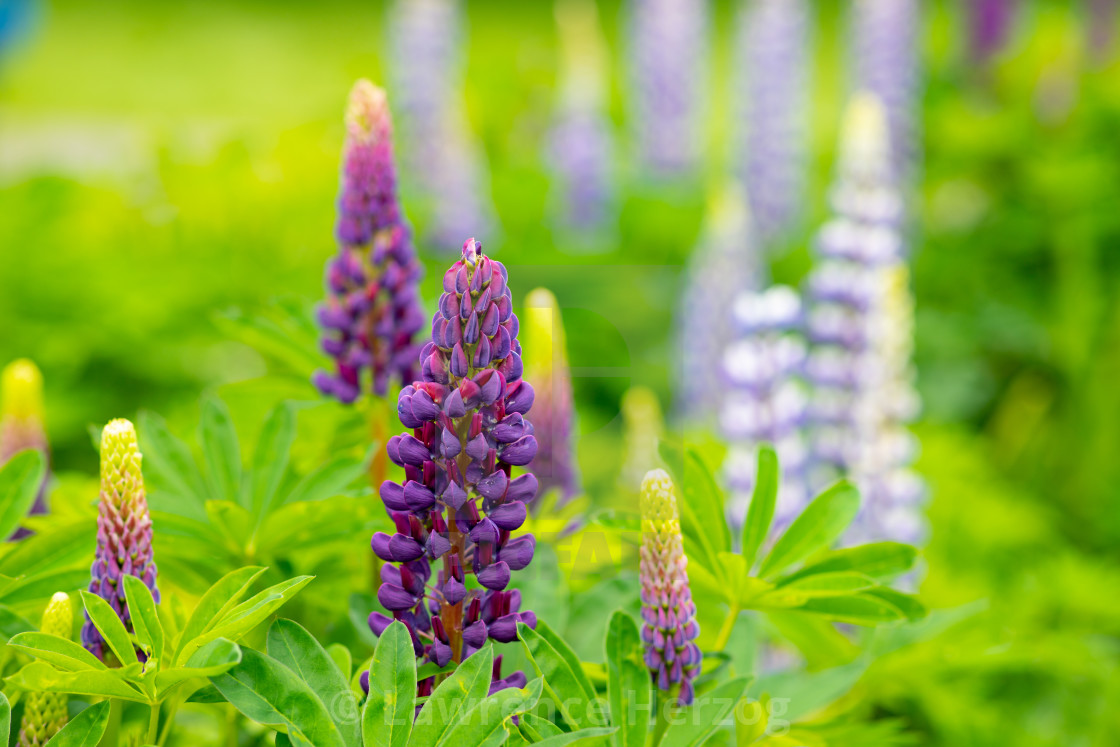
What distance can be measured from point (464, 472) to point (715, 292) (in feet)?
5.67

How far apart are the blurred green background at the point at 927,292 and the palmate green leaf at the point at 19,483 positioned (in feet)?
0.73

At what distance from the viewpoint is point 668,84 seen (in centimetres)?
381

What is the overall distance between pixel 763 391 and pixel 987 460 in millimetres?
1889

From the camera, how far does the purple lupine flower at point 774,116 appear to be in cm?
344

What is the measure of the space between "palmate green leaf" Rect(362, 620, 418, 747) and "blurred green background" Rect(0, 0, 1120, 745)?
17.7 inches

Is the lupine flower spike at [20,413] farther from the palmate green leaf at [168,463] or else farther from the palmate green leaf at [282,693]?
the palmate green leaf at [282,693]

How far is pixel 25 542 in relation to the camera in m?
0.71

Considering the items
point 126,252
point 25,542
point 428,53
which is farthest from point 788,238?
point 25,542

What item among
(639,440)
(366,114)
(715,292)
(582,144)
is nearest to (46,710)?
(366,114)

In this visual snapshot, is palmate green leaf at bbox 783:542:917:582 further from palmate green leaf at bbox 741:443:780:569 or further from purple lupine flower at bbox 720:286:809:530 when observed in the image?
purple lupine flower at bbox 720:286:809:530

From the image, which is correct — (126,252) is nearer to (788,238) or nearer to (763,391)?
(763,391)

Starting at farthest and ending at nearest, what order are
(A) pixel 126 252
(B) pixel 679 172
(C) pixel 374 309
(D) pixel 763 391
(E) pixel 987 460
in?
(B) pixel 679 172 < (E) pixel 987 460 < (A) pixel 126 252 < (D) pixel 763 391 < (C) pixel 374 309

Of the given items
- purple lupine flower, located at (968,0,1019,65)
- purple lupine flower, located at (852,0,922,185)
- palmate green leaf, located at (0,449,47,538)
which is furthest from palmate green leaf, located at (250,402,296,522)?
purple lupine flower, located at (968,0,1019,65)

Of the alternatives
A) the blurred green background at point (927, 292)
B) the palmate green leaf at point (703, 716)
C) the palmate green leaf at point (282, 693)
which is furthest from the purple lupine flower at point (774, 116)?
the palmate green leaf at point (282, 693)
